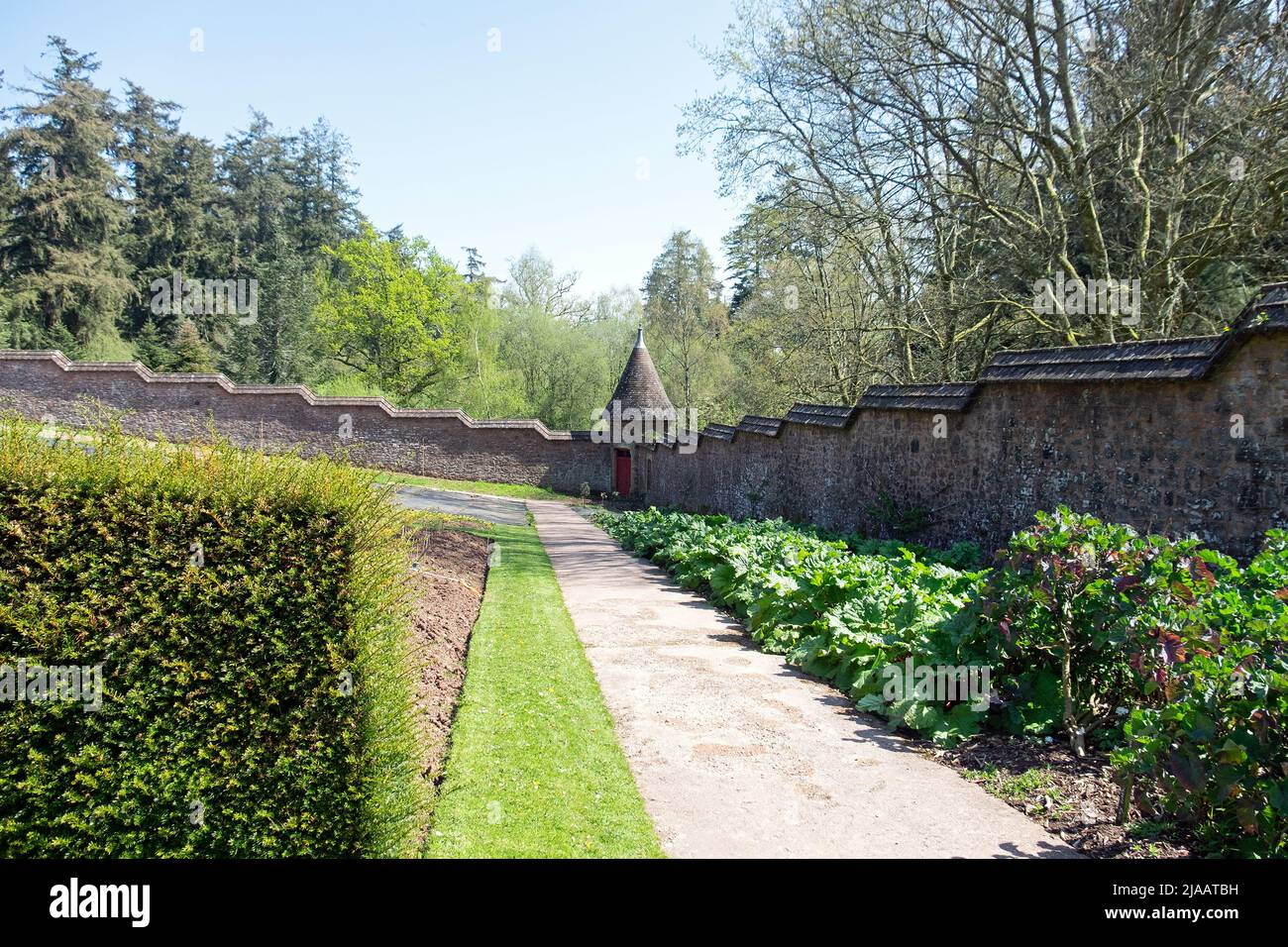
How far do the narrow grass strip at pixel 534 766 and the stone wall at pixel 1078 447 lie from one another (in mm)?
5521

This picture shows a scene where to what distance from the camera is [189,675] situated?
3.59 metres

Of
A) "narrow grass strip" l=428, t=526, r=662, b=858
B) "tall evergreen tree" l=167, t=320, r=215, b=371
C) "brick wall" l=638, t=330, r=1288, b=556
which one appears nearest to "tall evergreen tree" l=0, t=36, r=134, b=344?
"tall evergreen tree" l=167, t=320, r=215, b=371

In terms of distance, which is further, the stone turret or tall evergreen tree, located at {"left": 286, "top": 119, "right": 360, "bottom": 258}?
tall evergreen tree, located at {"left": 286, "top": 119, "right": 360, "bottom": 258}

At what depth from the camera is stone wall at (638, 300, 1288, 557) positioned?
22.6 feet

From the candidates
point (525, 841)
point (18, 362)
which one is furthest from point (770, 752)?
point (18, 362)

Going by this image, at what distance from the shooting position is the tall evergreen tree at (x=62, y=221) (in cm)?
4112

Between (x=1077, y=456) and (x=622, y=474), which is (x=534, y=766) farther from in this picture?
(x=622, y=474)

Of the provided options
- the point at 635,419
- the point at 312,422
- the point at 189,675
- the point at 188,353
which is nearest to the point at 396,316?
the point at 188,353

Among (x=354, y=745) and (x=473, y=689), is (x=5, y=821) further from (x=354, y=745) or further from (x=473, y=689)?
(x=473, y=689)

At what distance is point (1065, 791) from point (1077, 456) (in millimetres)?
5162

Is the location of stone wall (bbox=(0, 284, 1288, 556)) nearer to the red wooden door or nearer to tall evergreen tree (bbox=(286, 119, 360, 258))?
the red wooden door

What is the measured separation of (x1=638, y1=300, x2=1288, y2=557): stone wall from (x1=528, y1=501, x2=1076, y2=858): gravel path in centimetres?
379

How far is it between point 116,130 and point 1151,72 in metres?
53.2

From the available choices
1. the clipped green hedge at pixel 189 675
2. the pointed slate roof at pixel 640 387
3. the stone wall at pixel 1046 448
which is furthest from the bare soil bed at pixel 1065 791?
the pointed slate roof at pixel 640 387
